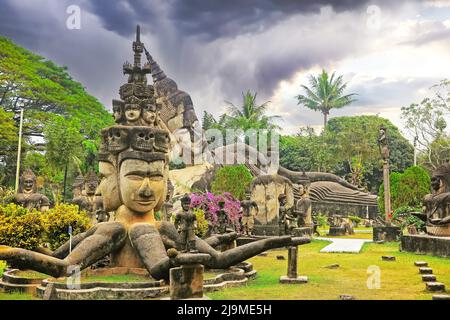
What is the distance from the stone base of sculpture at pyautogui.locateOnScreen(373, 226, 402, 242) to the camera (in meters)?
20.4

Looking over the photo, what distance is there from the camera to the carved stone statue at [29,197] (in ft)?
59.4

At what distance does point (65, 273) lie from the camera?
335 inches

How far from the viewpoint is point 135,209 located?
9.72 metres

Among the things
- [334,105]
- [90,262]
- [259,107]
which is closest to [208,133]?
[259,107]

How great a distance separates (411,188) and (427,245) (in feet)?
41.2

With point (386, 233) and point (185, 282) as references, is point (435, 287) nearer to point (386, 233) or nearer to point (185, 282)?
point (185, 282)

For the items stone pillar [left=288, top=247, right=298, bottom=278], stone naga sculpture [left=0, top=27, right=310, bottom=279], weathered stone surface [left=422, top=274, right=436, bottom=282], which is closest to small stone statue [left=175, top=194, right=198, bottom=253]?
stone naga sculpture [left=0, top=27, right=310, bottom=279]

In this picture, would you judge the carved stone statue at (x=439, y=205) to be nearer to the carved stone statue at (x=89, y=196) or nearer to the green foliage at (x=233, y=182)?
the carved stone statue at (x=89, y=196)

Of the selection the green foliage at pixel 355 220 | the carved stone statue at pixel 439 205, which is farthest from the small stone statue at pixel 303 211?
the green foliage at pixel 355 220

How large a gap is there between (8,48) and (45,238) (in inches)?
1082

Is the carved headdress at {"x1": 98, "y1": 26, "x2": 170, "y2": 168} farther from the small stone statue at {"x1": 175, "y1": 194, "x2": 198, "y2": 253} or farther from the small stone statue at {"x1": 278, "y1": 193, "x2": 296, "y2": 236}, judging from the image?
the small stone statue at {"x1": 278, "y1": 193, "x2": 296, "y2": 236}

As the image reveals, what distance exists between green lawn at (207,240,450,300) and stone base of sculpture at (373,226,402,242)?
3960 mm

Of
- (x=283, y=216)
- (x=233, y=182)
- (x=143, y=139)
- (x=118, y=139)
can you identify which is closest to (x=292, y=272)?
(x=143, y=139)

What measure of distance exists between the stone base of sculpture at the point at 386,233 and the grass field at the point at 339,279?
397 cm
